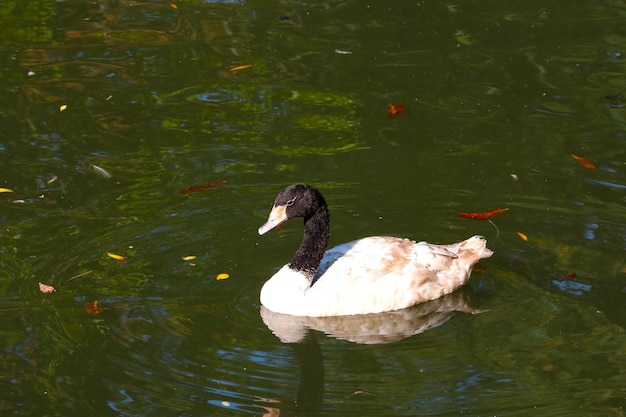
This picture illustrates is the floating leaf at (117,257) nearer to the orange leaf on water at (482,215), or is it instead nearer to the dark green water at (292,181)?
the dark green water at (292,181)

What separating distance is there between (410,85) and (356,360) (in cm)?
537

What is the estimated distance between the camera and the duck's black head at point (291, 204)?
9156 millimetres

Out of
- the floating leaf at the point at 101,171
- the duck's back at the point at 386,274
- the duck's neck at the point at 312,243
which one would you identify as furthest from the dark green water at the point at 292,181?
the duck's neck at the point at 312,243

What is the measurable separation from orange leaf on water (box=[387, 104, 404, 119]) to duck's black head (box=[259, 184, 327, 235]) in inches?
140

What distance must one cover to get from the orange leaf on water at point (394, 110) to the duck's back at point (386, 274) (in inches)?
123

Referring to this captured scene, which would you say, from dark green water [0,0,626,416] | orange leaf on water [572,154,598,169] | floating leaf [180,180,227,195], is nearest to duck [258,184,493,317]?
dark green water [0,0,626,416]

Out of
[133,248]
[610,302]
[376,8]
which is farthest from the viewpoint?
[376,8]

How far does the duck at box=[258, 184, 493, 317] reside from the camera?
9266mm

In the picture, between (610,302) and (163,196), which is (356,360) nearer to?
(610,302)

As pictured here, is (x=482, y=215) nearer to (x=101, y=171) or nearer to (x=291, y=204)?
(x=291, y=204)

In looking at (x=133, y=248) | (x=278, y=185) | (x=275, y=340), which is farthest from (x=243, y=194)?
(x=275, y=340)

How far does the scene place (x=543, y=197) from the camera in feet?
35.4

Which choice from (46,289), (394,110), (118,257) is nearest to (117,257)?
(118,257)

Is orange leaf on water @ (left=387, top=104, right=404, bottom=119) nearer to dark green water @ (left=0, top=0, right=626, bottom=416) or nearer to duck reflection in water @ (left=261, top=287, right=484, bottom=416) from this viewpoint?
dark green water @ (left=0, top=0, right=626, bottom=416)
